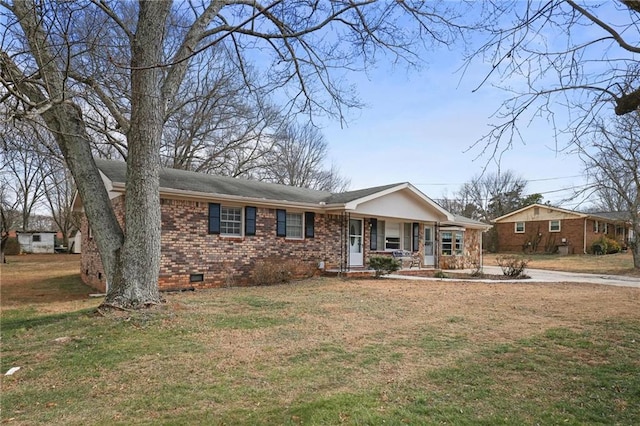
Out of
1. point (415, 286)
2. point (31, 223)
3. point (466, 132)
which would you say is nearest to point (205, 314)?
point (466, 132)

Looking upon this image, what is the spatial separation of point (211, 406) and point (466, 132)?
15.5 ft

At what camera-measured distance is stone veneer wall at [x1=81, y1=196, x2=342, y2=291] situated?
11844 millimetres

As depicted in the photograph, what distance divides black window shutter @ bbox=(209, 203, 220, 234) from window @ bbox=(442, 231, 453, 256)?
41.5 ft

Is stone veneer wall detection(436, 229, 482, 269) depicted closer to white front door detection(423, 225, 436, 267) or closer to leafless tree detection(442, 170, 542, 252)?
white front door detection(423, 225, 436, 267)

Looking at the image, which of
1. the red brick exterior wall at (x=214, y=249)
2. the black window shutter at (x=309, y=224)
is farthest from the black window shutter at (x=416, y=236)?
the black window shutter at (x=309, y=224)

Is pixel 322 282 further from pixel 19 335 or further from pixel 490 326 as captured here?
pixel 19 335

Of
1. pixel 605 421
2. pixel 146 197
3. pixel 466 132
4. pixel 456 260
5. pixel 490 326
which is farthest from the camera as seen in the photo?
pixel 456 260

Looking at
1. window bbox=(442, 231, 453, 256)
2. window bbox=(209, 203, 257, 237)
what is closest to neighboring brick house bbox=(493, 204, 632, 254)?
window bbox=(442, 231, 453, 256)

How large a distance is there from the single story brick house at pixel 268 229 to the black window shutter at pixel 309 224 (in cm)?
4

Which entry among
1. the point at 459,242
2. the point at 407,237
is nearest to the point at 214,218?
the point at 407,237

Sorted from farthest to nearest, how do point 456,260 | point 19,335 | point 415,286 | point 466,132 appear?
point 456,260, point 415,286, point 19,335, point 466,132

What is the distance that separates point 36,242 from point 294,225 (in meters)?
32.1

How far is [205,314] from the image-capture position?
8.02 metres

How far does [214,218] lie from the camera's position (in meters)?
12.8
